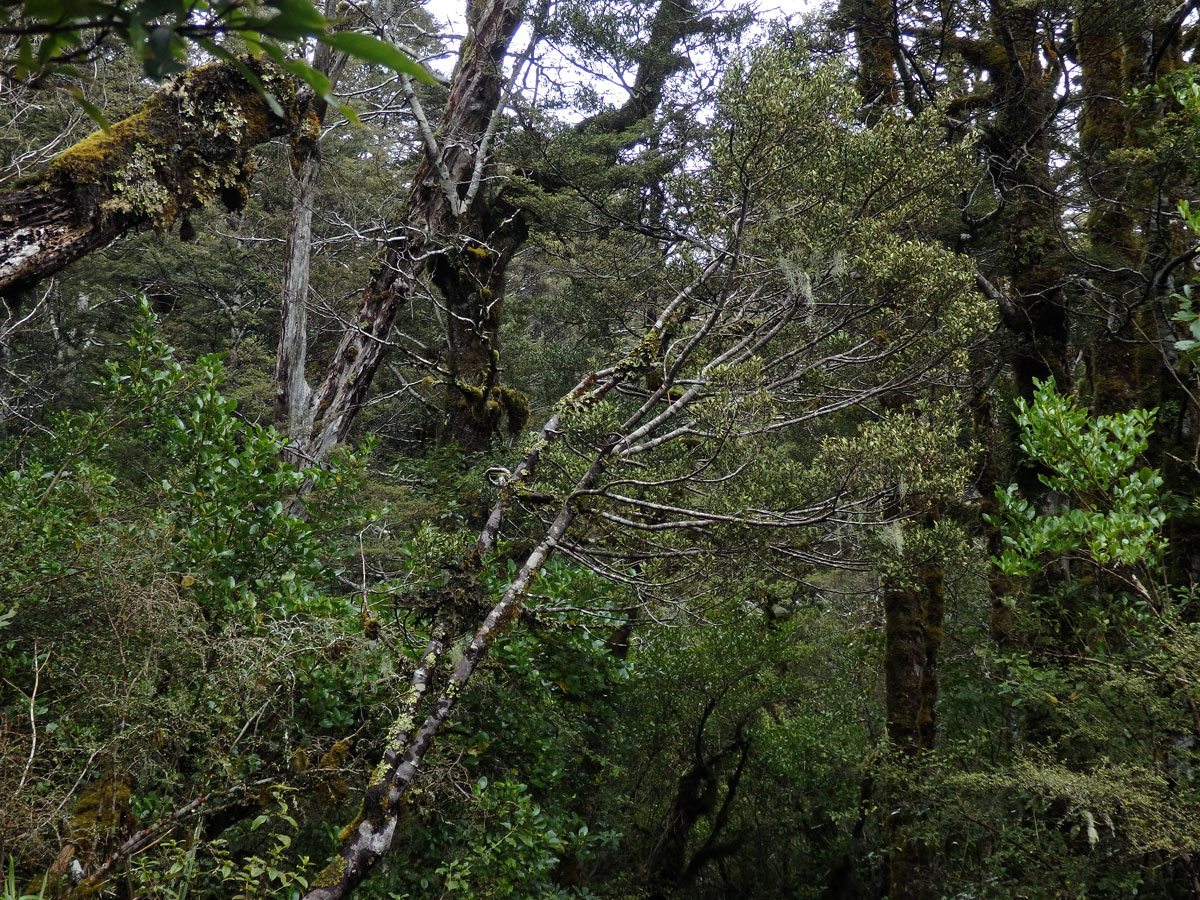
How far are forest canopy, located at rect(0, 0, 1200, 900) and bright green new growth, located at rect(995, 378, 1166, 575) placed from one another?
3 centimetres

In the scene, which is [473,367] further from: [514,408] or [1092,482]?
[1092,482]

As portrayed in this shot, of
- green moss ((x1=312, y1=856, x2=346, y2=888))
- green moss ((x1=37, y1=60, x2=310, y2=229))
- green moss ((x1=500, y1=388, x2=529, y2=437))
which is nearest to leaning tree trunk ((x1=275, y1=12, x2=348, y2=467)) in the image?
green moss ((x1=500, y1=388, x2=529, y2=437))

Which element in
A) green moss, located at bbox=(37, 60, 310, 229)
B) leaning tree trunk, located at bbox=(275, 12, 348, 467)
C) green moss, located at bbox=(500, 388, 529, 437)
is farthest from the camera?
green moss, located at bbox=(500, 388, 529, 437)

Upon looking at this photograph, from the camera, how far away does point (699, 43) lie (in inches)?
550

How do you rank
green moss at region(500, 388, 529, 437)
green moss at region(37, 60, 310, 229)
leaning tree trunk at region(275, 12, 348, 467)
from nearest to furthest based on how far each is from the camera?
green moss at region(37, 60, 310, 229) → leaning tree trunk at region(275, 12, 348, 467) → green moss at region(500, 388, 529, 437)

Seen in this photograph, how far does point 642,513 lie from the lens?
6414mm

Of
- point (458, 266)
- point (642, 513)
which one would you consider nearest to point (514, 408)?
point (458, 266)

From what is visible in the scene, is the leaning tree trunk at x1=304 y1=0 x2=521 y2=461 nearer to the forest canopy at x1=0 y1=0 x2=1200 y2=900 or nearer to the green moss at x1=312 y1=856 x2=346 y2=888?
the forest canopy at x1=0 y1=0 x2=1200 y2=900

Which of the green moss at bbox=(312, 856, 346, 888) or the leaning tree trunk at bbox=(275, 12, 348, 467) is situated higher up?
the leaning tree trunk at bbox=(275, 12, 348, 467)

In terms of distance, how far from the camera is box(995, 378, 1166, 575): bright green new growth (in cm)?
441

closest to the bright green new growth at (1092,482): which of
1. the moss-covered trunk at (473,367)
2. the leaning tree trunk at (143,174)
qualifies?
the leaning tree trunk at (143,174)

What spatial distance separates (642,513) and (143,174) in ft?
13.5

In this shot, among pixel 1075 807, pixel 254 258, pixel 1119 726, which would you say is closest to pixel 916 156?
pixel 1119 726

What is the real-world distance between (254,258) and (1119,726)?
16642 millimetres
